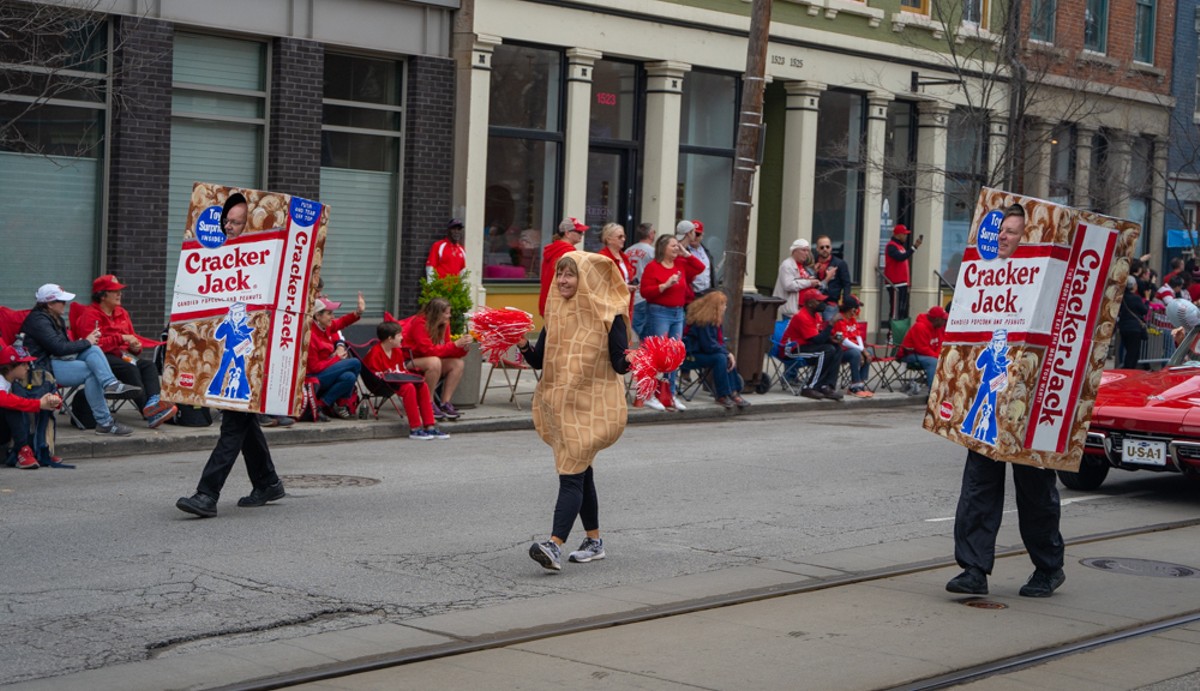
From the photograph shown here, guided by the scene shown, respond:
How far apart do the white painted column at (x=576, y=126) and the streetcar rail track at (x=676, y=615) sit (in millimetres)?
14063

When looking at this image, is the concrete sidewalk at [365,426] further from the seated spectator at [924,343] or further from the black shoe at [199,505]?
the black shoe at [199,505]

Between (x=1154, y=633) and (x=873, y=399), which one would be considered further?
(x=873, y=399)

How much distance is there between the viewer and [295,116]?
1952cm

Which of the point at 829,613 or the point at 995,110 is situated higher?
the point at 995,110

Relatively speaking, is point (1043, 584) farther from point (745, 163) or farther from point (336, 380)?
point (745, 163)

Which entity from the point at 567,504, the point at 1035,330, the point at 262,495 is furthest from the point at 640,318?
the point at 1035,330

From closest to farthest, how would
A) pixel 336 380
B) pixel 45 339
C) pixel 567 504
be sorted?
pixel 567 504 → pixel 45 339 → pixel 336 380

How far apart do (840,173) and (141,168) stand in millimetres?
13893

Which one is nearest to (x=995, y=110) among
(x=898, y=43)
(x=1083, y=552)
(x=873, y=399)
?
(x=898, y=43)

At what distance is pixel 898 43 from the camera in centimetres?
2842

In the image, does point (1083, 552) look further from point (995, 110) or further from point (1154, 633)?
point (995, 110)

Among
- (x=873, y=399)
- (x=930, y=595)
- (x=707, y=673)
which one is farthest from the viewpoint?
(x=873, y=399)

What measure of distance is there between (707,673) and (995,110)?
23038 mm

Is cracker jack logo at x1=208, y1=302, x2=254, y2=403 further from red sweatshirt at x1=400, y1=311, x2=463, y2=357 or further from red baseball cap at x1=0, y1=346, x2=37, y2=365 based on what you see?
red sweatshirt at x1=400, y1=311, x2=463, y2=357
